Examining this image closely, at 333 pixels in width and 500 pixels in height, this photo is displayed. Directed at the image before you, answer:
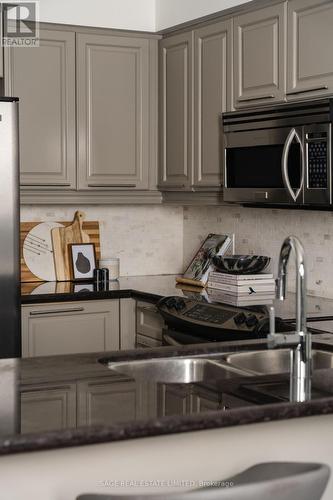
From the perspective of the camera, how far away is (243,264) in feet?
14.5

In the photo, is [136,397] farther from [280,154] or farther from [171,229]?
[171,229]

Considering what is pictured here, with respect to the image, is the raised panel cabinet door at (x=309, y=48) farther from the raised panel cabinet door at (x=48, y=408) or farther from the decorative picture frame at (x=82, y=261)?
the raised panel cabinet door at (x=48, y=408)

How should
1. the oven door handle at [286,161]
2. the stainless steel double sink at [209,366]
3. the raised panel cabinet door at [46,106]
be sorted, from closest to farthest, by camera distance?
the stainless steel double sink at [209,366]
the oven door handle at [286,161]
the raised panel cabinet door at [46,106]

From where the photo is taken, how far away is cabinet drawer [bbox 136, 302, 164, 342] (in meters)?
4.46

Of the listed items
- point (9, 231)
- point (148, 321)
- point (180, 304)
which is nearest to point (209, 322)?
point (180, 304)

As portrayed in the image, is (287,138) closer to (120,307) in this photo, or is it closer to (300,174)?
(300,174)

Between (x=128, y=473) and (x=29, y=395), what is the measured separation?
30 cm

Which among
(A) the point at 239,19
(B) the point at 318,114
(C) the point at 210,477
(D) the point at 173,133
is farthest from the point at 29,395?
(D) the point at 173,133

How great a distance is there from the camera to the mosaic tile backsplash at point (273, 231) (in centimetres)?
425

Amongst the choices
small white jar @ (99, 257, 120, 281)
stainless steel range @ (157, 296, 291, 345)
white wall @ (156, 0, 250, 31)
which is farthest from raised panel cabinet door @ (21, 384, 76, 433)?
small white jar @ (99, 257, 120, 281)

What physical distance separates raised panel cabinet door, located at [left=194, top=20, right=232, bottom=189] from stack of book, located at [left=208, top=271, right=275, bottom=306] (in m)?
0.53

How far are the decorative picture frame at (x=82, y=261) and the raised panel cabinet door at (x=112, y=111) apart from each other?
1.36ft

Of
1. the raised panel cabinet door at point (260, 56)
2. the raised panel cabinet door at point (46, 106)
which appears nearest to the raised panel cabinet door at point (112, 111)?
the raised panel cabinet door at point (46, 106)

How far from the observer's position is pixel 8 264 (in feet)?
13.7
